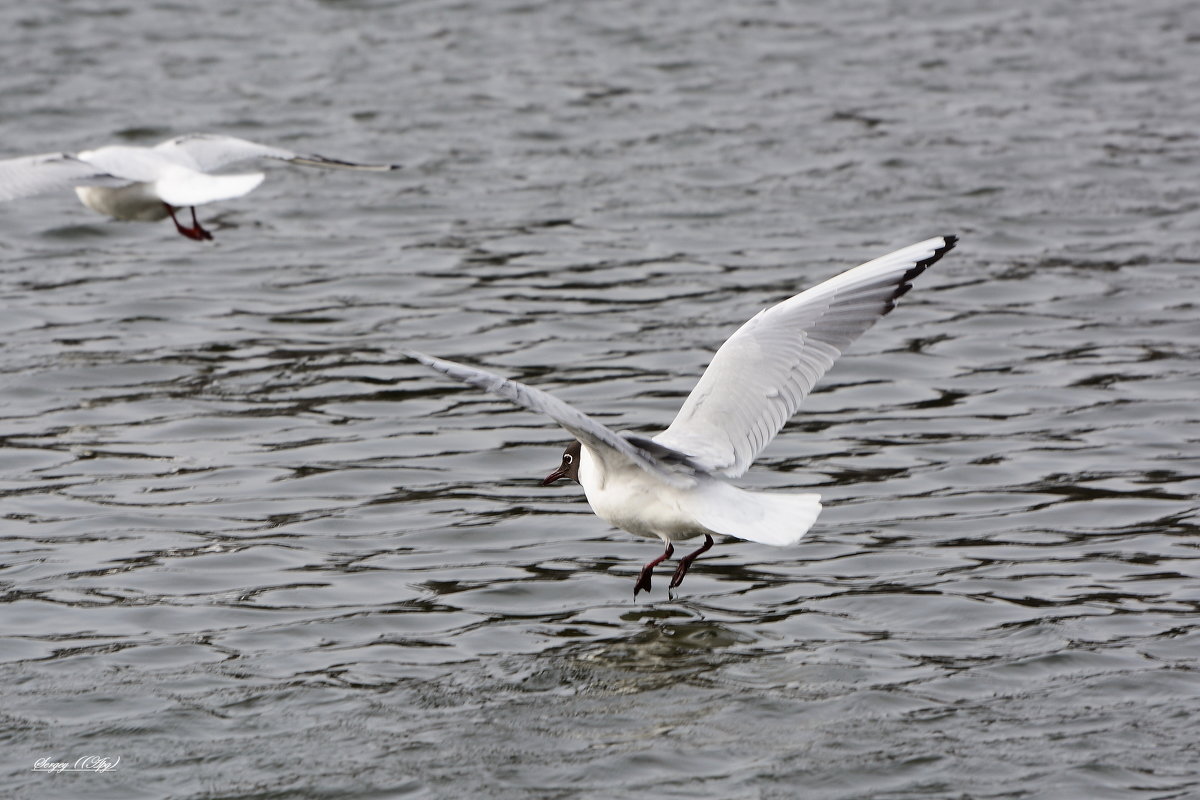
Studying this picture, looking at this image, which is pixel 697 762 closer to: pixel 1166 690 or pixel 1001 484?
pixel 1166 690

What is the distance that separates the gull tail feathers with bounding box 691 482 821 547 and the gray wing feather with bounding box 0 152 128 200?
559 centimetres

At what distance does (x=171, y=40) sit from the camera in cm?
1947

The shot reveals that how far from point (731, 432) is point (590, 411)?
240 cm

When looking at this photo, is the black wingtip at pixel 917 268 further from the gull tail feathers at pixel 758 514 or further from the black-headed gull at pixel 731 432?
the gull tail feathers at pixel 758 514

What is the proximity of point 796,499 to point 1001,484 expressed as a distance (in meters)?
2.26

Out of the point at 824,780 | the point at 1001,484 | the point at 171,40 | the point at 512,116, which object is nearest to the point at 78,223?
the point at 512,116

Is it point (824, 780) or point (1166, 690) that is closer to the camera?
point (824, 780)

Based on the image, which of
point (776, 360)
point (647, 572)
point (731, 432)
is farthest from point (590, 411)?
point (647, 572)

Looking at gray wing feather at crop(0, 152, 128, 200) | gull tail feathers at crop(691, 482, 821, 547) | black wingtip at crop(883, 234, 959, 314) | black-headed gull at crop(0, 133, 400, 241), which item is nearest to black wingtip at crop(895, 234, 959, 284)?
black wingtip at crop(883, 234, 959, 314)

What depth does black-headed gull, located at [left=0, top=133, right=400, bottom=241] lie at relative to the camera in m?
11.0

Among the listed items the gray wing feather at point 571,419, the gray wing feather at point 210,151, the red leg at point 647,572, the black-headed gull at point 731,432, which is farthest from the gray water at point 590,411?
the gray wing feather at point 210,151

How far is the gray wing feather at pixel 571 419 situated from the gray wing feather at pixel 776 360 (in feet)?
0.80

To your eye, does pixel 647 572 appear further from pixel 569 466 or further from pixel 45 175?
pixel 45 175

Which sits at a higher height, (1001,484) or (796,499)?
(796,499)
